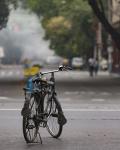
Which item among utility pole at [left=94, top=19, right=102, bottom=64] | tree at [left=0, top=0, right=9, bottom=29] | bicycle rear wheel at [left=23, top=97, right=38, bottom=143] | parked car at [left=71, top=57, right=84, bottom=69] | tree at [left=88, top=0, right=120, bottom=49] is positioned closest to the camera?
bicycle rear wheel at [left=23, top=97, right=38, bottom=143]

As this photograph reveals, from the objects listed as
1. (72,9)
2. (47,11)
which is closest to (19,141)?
(72,9)

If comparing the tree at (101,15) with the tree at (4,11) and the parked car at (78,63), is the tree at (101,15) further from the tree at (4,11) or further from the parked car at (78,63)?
the parked car at (78,63)

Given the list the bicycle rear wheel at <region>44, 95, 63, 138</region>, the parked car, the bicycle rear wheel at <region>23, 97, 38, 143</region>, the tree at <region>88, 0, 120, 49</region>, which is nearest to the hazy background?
the parked car

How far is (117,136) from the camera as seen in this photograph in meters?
13.7

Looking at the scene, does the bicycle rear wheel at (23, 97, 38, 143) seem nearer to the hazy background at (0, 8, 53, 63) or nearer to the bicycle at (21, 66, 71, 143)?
the bicycle at (21, 66, 71, 143)

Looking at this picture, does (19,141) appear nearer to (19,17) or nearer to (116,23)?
(116,23)

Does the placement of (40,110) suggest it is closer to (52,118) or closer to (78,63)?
(52,118)

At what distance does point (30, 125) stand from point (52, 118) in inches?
30.4

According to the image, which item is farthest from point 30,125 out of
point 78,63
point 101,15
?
point 78,63

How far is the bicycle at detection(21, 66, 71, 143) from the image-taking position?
1239 centimetres

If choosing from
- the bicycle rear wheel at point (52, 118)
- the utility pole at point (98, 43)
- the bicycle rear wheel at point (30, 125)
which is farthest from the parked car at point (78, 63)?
the bicycle rear wheel at point (30, 125)

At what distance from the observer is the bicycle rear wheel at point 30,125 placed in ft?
40.4

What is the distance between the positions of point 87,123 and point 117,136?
2.54 metres

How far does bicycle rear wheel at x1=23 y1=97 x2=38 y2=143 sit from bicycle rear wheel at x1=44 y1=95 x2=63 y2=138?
43cm
